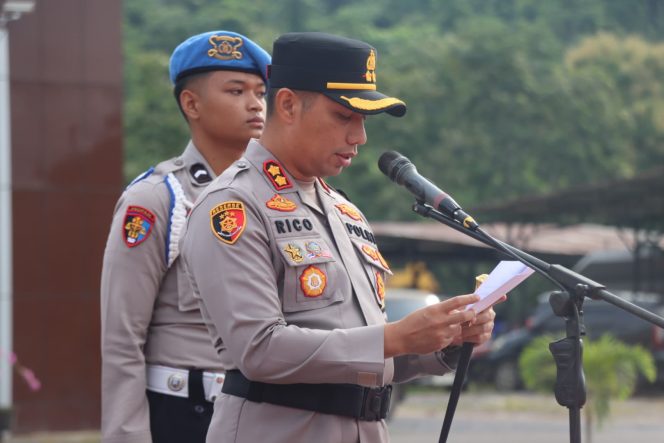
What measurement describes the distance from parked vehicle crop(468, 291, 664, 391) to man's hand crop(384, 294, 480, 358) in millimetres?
14981

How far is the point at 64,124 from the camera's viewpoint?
492 inches

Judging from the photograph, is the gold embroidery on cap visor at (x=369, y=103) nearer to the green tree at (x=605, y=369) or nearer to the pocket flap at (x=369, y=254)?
the pocket flap at (x=369, y=254)

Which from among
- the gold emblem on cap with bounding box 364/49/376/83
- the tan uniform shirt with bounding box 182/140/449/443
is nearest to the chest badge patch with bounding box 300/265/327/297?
the tan uniform shirt with bounding box 182/140/449/443

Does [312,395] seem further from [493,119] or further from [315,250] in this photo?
[493,119]

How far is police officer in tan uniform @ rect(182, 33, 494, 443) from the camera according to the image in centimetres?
276

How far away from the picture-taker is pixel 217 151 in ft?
13.0

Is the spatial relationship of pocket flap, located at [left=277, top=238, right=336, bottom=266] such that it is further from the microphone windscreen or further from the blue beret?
the blue beret

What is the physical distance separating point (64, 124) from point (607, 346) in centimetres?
578

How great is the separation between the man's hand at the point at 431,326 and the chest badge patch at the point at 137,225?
121 cm

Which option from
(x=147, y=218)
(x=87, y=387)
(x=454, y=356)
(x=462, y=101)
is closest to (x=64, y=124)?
(x=87, y=387)

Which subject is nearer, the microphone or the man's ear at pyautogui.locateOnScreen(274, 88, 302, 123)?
the microphone

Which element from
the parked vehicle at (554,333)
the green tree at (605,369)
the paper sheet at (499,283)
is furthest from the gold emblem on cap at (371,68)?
the parked vehicle at (554,333)

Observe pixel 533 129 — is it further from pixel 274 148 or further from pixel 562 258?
pixel 274 148

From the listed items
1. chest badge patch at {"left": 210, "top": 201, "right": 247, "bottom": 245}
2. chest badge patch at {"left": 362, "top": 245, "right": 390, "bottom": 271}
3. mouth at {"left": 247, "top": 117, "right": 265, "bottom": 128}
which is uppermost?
mouth at {"left": 247, "top": 117, "right": 265, "bottom": 128}
